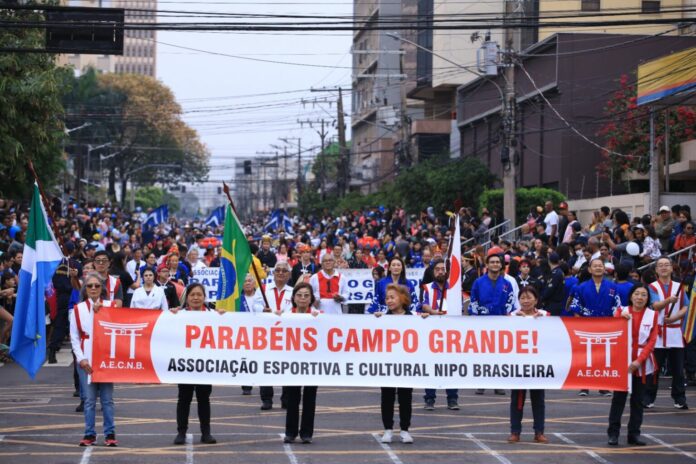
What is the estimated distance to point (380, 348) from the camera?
12.9 m

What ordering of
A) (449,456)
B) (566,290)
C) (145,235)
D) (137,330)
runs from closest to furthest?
(449,456) → (137,330) → (566,290) → (145,235)

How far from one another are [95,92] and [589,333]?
93228 millimetres

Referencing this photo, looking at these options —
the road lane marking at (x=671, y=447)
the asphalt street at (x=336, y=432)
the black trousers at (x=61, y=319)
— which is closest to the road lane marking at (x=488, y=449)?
the asphalt street at (x=336, y=432)

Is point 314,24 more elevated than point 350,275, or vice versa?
point 314,24

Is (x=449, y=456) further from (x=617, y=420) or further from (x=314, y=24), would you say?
(x=314, y=24)

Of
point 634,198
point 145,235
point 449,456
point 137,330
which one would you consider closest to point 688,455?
point 449,456

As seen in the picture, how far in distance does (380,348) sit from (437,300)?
3615 mm

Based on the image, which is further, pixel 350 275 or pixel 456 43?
pixel 456 43

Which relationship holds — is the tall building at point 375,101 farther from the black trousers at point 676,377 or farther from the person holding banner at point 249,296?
the black trousers at point 676,377

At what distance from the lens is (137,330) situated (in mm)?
12789

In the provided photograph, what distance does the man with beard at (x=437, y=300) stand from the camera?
15461 millimetres

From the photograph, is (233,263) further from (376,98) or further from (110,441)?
(376,98)

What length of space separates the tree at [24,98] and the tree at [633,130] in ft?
48.1

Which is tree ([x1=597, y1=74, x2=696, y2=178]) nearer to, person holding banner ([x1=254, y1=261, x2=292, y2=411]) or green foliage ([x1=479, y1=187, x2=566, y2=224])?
green foliage ([x1=479, y1=187, x2=566, y2=224])
